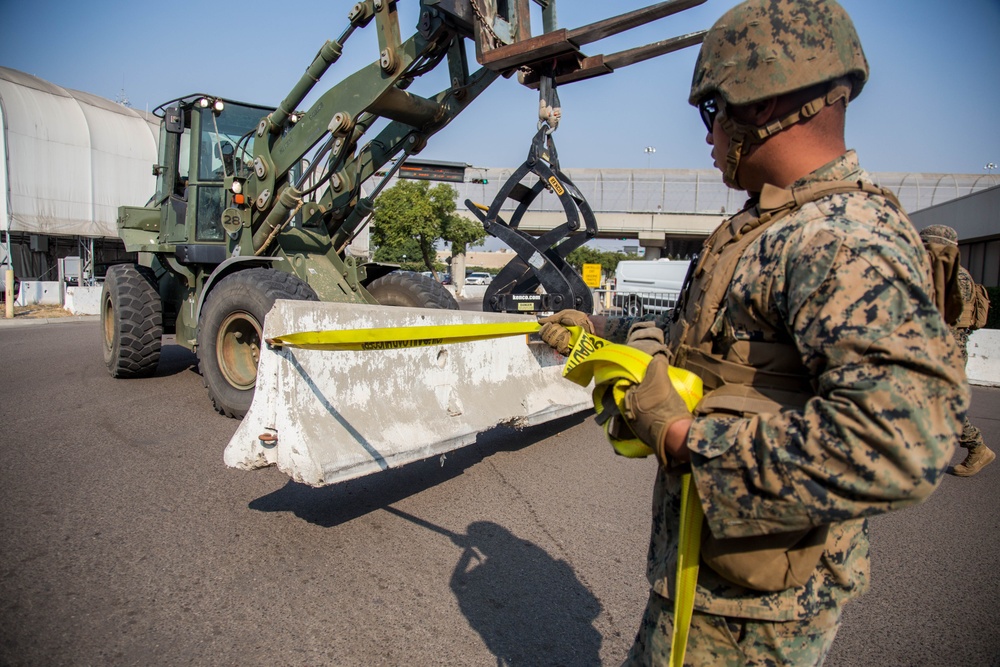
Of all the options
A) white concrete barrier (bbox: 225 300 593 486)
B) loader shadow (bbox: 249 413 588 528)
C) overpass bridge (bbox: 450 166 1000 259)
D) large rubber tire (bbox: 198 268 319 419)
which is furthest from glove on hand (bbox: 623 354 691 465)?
overpass bridge (bbox: 450 166 1000 259)

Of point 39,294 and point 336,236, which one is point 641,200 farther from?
point 336,236

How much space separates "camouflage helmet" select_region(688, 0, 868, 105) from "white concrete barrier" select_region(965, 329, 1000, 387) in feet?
37.1

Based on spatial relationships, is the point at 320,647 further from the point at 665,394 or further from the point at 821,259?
the point at 821,259

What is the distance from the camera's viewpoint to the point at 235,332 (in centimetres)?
602

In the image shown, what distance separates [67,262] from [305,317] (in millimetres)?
22208

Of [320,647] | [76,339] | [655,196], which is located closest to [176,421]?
[320,647]

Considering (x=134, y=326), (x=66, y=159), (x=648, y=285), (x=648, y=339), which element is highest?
(x=66, y=159)

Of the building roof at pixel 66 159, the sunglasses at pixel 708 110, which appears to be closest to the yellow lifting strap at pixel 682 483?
the sunglasses at pixel 708 110

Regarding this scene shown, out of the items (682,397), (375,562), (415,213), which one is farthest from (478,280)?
(682,397)

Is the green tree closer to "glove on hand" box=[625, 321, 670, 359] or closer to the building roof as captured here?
the building roof

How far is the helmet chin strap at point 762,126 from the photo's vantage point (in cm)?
138

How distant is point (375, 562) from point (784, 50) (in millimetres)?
2949

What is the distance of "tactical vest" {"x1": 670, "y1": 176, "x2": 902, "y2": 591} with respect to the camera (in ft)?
4.25

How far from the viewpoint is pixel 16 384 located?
7457 millimetres
